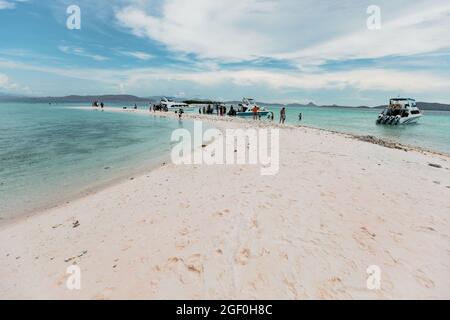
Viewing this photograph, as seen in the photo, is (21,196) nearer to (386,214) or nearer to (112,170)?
(112,170)

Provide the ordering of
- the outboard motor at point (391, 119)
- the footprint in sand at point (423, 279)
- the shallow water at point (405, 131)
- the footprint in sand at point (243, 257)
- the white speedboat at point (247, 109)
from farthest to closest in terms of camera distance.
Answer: the white speedboat at point (247, 109), the outboard motor at point (391, 119), the shallow water at point (405, 131), the footprint in sand at point (243, 257), the footprint in sand at point (423, 279)

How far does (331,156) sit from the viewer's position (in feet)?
44.1

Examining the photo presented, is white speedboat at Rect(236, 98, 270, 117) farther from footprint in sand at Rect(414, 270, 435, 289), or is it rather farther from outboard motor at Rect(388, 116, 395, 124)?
footprint in sand at Rect(414, 270, 435, 289)

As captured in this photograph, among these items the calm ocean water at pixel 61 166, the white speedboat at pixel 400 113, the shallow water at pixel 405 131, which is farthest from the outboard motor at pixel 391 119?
the calm ocean water at pixel 61 166

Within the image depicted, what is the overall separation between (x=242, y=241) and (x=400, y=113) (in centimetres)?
5641

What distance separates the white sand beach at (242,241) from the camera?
4.39 m

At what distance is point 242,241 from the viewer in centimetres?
557

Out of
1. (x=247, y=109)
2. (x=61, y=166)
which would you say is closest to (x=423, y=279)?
(x=61, y=166)

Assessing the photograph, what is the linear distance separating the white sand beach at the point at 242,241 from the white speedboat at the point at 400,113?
46.3 metres

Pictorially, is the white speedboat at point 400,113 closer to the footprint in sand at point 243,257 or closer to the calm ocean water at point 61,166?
the calm ocean water at point 61,166

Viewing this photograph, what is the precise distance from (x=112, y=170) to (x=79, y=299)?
33.4 ft

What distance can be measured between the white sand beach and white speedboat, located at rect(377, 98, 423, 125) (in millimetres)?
46260
